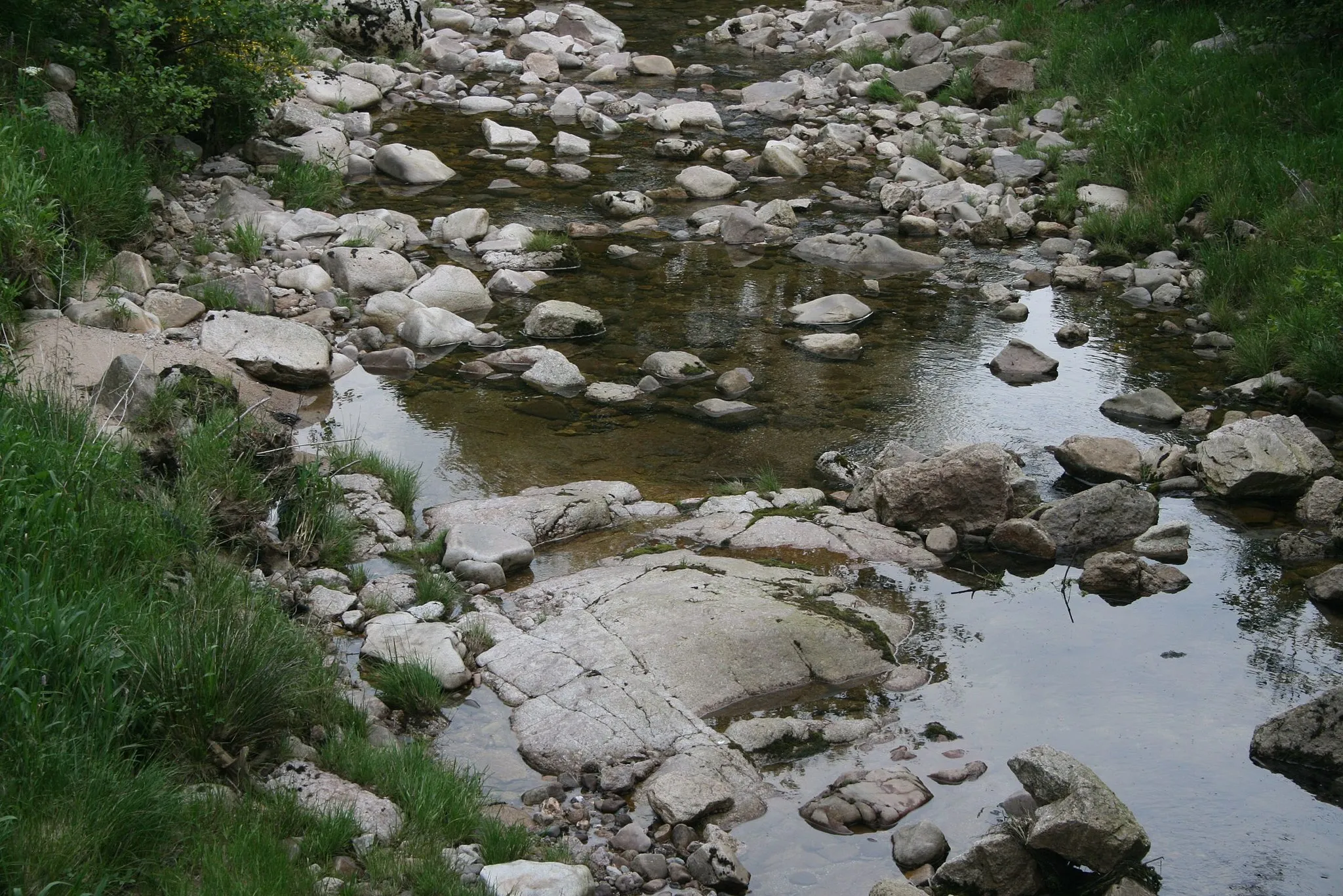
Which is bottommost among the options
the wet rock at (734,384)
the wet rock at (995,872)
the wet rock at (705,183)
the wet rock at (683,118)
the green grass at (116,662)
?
the wet rock at (683,118)

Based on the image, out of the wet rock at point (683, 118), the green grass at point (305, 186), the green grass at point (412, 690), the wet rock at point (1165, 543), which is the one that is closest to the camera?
the green grass at point (412, 690)

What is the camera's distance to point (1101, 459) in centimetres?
729

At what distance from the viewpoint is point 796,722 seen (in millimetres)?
4770

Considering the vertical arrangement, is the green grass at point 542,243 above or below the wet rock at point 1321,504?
below

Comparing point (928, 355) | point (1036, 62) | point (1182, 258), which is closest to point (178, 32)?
point (928, 355)

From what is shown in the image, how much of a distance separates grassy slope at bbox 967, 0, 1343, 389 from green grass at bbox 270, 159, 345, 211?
293 inches

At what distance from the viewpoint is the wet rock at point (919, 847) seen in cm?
403

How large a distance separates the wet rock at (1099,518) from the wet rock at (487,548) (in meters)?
2.91

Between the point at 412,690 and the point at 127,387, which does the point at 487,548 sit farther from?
the point at 127,387

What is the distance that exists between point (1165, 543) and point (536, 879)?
13.9 ft

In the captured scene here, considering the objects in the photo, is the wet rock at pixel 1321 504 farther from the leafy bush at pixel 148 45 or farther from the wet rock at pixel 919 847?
the leafy bush at pixel 148 45

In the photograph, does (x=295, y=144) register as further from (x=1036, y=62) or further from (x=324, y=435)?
(x=1036, y=62)

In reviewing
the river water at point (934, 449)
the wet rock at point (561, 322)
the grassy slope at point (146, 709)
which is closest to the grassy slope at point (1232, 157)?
the river water at point (934, 449)

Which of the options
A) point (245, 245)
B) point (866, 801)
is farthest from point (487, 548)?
point (245, 245)
